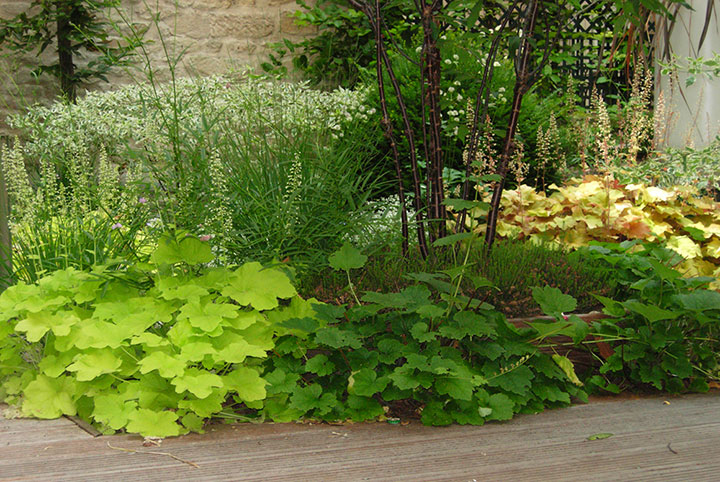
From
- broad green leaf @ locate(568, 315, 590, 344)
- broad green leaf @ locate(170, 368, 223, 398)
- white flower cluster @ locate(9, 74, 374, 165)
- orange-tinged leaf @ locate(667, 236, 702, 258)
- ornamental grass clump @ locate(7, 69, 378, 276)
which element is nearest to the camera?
broad green leaf @ locate(170, 368, 223, 398)

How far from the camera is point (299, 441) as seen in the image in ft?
5.72

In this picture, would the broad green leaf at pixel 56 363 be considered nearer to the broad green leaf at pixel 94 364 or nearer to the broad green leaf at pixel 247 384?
the broad green leaf at pixel 94 364

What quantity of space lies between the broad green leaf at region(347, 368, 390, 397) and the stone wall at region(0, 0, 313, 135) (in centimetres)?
492

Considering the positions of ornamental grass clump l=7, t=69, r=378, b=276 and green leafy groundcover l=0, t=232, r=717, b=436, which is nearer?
green leafy groundcover l=0, t=232, r=717, b=436

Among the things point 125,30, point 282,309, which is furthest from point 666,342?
point 125,30

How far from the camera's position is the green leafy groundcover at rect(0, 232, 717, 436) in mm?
1840

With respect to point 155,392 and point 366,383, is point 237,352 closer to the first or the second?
point 155,392

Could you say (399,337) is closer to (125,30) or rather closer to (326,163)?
(326,163)

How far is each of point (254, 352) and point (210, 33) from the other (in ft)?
17.2

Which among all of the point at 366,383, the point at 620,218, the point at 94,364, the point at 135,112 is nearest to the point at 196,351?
the point at 94,364

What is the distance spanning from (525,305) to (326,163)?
3.37 feet

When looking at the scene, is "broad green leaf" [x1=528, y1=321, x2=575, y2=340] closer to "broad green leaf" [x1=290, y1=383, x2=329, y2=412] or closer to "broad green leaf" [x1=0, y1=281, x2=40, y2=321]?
"broad green leaf" [x1=290, y1=383, x2=329, y2=412]

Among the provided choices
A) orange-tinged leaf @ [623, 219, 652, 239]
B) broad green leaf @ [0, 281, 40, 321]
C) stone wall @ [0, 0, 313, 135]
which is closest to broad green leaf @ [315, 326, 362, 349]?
broad green leaf @ [0, 281, 40, 321]

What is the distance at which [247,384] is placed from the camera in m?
1.87
